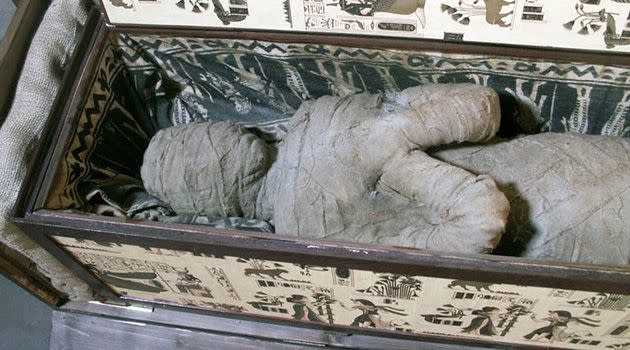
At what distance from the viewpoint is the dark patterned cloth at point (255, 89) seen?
1593 mm

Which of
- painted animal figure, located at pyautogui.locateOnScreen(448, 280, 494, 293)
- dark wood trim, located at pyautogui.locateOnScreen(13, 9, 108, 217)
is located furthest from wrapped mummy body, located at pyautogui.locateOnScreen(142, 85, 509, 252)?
dark wood trim, located at pyautogui.locateOnScreen(13, 9, 108, 217)

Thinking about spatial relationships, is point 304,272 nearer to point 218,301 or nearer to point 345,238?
point 345,238

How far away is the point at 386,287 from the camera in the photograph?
144 centimetres

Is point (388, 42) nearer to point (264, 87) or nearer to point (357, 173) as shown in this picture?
point (357, 173)

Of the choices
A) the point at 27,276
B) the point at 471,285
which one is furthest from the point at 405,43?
the point at 27,276

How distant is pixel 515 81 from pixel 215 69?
746 millimetres

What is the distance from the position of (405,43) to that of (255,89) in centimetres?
47

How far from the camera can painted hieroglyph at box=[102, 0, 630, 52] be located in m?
1.42

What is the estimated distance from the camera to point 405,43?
154 cm

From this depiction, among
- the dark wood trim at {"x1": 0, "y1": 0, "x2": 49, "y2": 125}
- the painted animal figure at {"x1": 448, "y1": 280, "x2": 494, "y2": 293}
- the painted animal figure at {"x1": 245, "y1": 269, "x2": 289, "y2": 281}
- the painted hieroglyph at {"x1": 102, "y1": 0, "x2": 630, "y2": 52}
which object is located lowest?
the painted animal figure at {"x1": 245, "y1": 269, "x2": 289, "y2": 281}

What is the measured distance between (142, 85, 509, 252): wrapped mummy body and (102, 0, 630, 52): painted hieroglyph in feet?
0.44

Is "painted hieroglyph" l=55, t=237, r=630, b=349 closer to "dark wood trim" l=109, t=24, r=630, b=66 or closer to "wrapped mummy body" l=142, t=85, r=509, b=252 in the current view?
"wrapped mummy body" l=142, t=85, r=509, b=252

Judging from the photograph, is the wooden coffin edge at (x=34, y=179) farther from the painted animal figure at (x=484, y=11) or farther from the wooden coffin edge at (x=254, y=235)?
the painted animal figure at (x=484, y=11)

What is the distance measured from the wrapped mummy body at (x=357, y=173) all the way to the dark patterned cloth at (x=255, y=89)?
0.10 m
